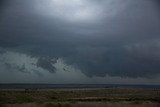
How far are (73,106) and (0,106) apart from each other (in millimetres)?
3622

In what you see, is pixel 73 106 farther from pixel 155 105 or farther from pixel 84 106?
pixel 155 105

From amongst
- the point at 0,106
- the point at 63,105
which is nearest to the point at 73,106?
the point at 63,105

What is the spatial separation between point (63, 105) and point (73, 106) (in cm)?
52

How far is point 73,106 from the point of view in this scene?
1675 cm

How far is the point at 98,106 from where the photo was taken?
15.8 m

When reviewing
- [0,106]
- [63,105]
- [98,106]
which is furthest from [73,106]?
[0,106]

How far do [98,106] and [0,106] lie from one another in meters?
4.66

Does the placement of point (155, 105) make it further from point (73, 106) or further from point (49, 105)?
point (49, 105)

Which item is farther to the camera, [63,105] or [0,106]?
[63,105]

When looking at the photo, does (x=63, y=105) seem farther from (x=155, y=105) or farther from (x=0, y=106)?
(x=155, y=105)

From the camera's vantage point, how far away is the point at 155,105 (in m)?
15.1

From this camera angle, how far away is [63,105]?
16.8 m

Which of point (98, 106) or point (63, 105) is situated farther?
point (63, 105)

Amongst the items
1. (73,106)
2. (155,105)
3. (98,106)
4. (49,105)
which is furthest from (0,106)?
(155,105)
